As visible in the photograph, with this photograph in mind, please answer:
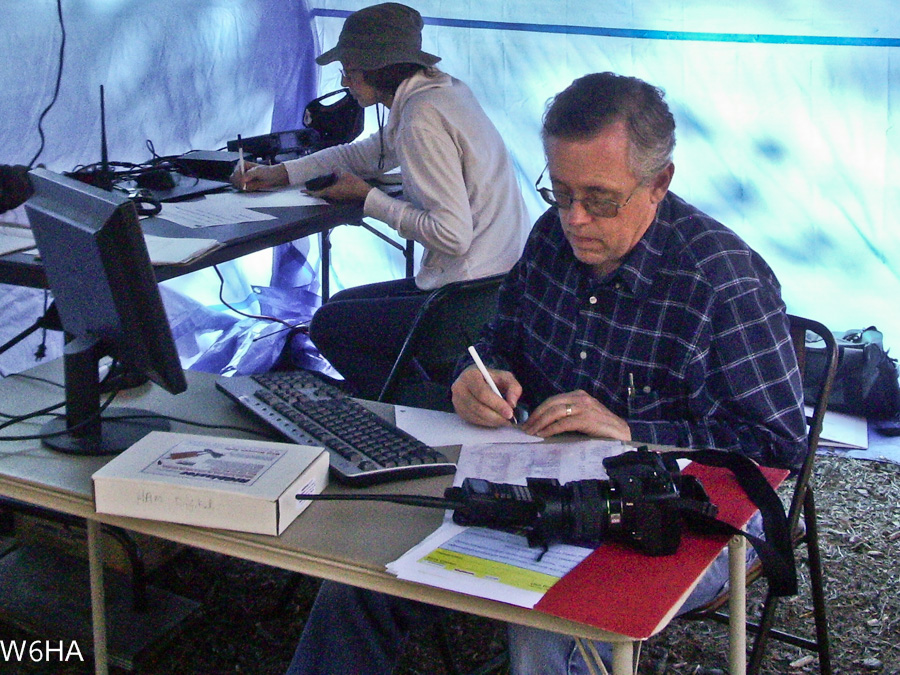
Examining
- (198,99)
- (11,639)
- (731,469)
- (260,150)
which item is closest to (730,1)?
(260,150)

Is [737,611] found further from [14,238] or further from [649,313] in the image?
[14,238]

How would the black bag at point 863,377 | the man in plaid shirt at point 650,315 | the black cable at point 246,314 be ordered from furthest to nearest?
the black cable at point 246,314, the black bag at point 863,377, the man in plaid shirt at point 650,315

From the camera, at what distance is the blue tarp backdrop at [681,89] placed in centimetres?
308

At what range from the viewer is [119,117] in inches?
128

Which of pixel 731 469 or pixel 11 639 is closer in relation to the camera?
pixel 731 469

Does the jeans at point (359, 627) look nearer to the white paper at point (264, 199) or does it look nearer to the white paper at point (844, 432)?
the white paper at point (264, 199)

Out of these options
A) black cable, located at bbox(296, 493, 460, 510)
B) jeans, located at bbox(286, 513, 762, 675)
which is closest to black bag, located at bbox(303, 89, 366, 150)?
jeans, located at bbox(286, 513, 762, 675)

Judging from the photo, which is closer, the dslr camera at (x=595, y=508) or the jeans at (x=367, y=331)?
the dslr camera at (x=595, y=508)

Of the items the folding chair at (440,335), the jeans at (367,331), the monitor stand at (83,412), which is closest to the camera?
the monitor stand at (83,412)

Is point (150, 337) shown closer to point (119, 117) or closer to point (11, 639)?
point (11, 639)

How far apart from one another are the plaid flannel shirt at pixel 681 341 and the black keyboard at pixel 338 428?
0.38 m

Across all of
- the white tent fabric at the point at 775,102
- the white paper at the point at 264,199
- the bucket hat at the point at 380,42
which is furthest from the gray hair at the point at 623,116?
the white tent fabric at the point at 775,102

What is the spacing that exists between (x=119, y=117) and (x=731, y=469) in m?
2.68

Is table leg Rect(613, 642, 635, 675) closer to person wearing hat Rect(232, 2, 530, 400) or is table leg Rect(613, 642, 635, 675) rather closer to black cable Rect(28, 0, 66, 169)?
person wearing hat Rect(232, 2, 530, 400)
